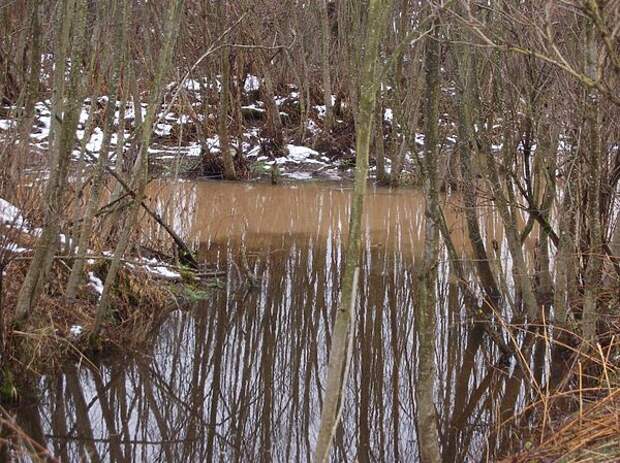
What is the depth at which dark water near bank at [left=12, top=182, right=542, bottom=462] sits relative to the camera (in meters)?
5.11

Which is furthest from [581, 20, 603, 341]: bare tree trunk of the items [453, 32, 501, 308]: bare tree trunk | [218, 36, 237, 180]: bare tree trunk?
[218, 36, 237, 180]: bare tree trunk

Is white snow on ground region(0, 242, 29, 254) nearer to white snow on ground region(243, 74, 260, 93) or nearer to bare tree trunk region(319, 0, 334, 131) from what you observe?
bare tree trunk region(319, 0, 334, 131)

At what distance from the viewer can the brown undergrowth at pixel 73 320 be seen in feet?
17.9

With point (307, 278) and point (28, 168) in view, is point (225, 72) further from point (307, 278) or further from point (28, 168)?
point (28, 168)

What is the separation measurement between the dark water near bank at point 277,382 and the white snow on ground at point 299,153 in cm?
1050

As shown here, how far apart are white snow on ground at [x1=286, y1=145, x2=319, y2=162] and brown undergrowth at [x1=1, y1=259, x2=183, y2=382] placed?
40.8ft

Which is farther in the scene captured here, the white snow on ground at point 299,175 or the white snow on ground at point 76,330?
the white snow on ground at point 299,175

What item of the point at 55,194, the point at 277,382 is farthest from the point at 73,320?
the point at 277,382

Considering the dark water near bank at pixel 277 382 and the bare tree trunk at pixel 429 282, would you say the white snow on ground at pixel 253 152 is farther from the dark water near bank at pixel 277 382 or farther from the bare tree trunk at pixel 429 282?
the bare tree trunk at pixel 429 282

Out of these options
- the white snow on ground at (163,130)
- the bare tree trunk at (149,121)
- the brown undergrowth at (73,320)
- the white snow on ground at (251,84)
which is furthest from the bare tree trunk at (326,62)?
the bare tree trunk at (149,121)

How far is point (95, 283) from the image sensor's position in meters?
7.05

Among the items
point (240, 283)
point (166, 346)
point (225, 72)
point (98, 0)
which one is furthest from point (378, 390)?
point (225, 72)

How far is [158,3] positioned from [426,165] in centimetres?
1448

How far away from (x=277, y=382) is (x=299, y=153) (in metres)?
14.8
